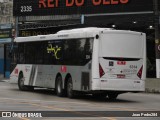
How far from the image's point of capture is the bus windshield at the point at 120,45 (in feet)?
75.0

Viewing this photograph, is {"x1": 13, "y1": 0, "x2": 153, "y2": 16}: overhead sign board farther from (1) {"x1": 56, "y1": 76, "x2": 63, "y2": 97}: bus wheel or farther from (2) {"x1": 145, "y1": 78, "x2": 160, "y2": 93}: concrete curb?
(1) {"x1": 56, "y1": 76, "x2": 63, "y2": 97}: bus wheel

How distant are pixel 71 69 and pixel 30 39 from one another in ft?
18.8

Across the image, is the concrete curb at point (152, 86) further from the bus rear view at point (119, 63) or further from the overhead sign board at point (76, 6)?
the overhead sign board at point (76, 6)

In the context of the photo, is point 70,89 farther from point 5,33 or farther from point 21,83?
point 5,33

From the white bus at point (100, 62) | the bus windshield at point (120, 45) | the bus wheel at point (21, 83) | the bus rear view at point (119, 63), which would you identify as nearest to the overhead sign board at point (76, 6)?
the bus wheel at point (21, 83)

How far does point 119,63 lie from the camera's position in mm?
23000

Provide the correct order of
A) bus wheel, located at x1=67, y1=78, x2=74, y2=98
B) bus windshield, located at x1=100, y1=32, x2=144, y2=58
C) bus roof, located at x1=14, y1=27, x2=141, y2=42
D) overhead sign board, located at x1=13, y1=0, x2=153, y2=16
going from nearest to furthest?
bus windshield, located at x1=100, y1=32, x2=144, y2=58 → bus roof, located at x1=14, y1=27, x2=141, y2=42 → bus wheel, located at x1=67, y1=78, x2=74, y2=98 → overhead sign board, located at x1=13, y1=0, x2=153, y2=16

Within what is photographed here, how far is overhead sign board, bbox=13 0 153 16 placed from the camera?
43.9 m

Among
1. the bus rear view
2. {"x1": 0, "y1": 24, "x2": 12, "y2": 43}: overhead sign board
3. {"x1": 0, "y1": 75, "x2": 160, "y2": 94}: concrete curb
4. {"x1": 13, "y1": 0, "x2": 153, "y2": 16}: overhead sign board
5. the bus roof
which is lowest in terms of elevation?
{"x1": 0, "y1": 75, "x2": 160, "y2": 94}: concrete curb

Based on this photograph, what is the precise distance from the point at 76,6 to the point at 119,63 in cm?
2416

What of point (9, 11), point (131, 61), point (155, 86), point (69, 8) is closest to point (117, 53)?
point (131, 61)

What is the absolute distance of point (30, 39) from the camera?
29.6 meters

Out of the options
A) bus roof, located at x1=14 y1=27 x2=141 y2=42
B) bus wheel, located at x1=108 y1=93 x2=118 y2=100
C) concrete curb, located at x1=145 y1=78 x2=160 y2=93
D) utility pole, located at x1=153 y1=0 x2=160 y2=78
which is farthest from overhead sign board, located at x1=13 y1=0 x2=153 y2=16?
bus wheel, located at x1=108 y1=93 x2=118 y2=100

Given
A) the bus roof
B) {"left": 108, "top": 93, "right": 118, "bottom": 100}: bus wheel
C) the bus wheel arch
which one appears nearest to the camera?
the bus roof
